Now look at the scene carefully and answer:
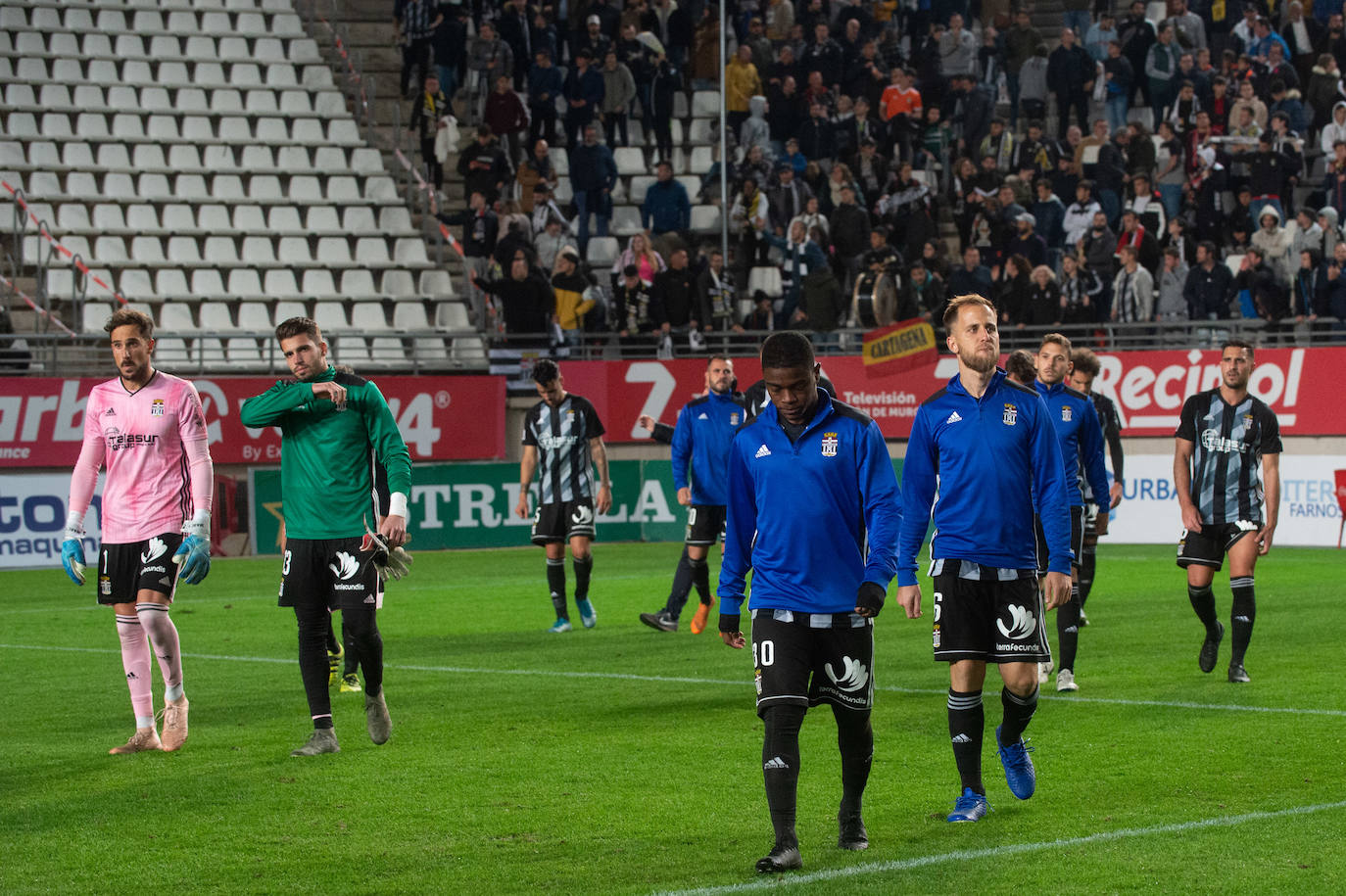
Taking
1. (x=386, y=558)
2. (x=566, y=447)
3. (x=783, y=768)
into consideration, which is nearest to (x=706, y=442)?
(x=566, y=447)

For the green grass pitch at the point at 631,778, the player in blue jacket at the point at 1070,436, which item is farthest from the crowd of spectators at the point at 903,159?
the player in blue jacket at the point at 1070,436

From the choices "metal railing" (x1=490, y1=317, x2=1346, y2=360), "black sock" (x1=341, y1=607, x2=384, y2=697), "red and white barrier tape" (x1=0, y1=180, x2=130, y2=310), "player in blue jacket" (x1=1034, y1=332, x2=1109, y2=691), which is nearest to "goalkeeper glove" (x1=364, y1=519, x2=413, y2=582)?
"black sock" (x1=341, y1=607, x2=384, y2=697)

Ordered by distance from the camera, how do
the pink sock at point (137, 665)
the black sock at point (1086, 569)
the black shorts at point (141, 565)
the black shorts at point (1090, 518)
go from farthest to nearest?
the black sock at point (1086, 569)
the black shorts at point (1090, 518)
the pink sock at point (137, 665)
the black shorts at point (141, 565)

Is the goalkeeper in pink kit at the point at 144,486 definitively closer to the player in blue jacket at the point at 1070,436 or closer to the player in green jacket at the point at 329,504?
the player in green jacket at the point at 329,504

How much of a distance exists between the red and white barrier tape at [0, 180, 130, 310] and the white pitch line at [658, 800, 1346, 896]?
20.8 m

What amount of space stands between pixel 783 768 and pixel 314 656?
3.62m

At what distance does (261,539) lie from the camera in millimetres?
23906

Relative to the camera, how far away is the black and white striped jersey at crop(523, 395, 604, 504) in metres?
15.4

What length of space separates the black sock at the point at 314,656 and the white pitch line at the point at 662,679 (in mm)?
3361

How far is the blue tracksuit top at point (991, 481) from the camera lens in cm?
718

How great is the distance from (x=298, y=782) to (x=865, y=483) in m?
3.52

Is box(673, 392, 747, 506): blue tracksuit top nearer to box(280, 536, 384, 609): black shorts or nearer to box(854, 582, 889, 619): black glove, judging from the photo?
box(280, 536, 384, 609): black shorts

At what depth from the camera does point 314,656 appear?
919cm

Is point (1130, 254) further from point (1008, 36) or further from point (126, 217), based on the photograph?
point (126, 217)
